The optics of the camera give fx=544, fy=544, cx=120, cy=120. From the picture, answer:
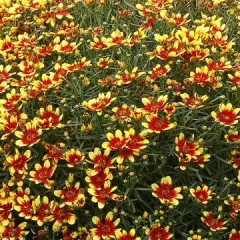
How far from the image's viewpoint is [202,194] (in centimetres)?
258

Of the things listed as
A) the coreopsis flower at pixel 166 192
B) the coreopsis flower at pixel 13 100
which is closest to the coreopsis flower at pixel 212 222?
the coreopsis flower at pixel 166 192

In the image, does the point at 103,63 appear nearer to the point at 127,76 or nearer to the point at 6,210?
the point at 127,76

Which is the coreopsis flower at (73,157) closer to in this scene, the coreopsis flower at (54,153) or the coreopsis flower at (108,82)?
the coreopsis flower at (54,153)

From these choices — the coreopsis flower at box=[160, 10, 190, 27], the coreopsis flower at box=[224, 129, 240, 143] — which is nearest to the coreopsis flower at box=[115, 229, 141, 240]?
the coreopsis flower at box=[224, 129, 240, 143]

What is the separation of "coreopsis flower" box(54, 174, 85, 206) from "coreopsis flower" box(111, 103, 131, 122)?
0.36 metres

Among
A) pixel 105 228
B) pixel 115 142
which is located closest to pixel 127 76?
pixel 115 142

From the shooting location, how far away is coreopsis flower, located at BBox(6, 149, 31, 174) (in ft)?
8.60

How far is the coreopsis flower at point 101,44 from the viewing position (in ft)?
10.2

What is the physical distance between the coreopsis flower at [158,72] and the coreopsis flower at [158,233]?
789 millimetres

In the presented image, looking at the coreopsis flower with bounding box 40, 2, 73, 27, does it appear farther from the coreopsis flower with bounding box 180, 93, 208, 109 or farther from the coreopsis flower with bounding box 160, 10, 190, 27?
the coreopsis flower with bounding box 180, 93, 208, 109

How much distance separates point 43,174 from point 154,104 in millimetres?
641

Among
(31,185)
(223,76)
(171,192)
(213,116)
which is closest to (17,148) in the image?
(31,185)

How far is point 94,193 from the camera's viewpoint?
2.54 m

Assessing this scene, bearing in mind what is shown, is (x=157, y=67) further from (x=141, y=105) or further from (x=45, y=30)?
(x=45, y=30)
